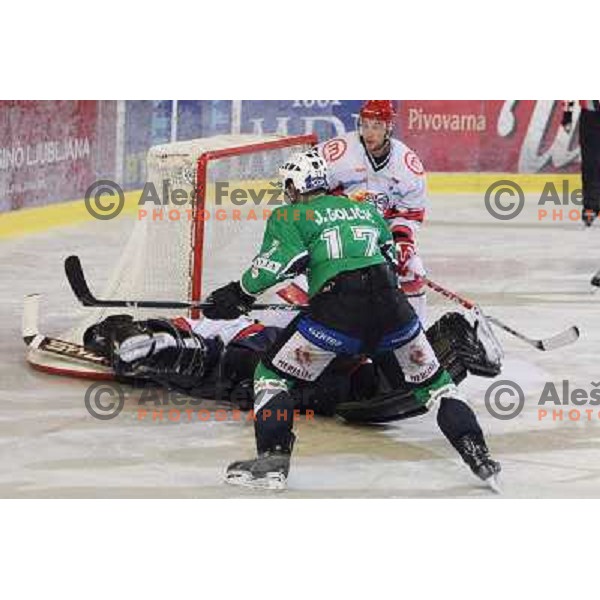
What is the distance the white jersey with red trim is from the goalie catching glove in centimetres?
108

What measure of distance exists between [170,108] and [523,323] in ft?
12.5

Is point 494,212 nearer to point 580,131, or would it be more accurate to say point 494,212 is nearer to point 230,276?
point 580,131

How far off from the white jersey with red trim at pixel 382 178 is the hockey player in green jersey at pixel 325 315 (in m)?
0.98

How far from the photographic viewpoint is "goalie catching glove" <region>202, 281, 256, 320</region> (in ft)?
21.8

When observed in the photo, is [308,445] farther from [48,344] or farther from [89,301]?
[48,344]

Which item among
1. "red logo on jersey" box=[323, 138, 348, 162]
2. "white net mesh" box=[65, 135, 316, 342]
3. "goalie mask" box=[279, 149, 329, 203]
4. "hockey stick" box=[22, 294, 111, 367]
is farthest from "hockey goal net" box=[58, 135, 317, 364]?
"goalie mask" box=[279, 149, 329, 203]

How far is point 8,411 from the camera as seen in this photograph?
741 centimetres

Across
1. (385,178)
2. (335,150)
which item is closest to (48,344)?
(335,150)

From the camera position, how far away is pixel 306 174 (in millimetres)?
6625

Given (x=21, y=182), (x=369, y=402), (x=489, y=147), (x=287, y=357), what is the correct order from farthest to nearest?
(x=489, y=147)
(x=21, y=182)
(x=369, y=402)
(x=287, y=357)

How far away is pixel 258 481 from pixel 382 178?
1.69 metres

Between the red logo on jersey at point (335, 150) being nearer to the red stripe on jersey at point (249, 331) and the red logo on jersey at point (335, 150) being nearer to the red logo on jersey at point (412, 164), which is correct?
the red logo on jersey at point (412, 164)

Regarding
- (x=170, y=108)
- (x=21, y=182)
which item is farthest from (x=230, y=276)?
(x=170, y=108)

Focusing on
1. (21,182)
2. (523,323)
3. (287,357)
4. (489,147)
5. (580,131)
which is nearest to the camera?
(287,357)
